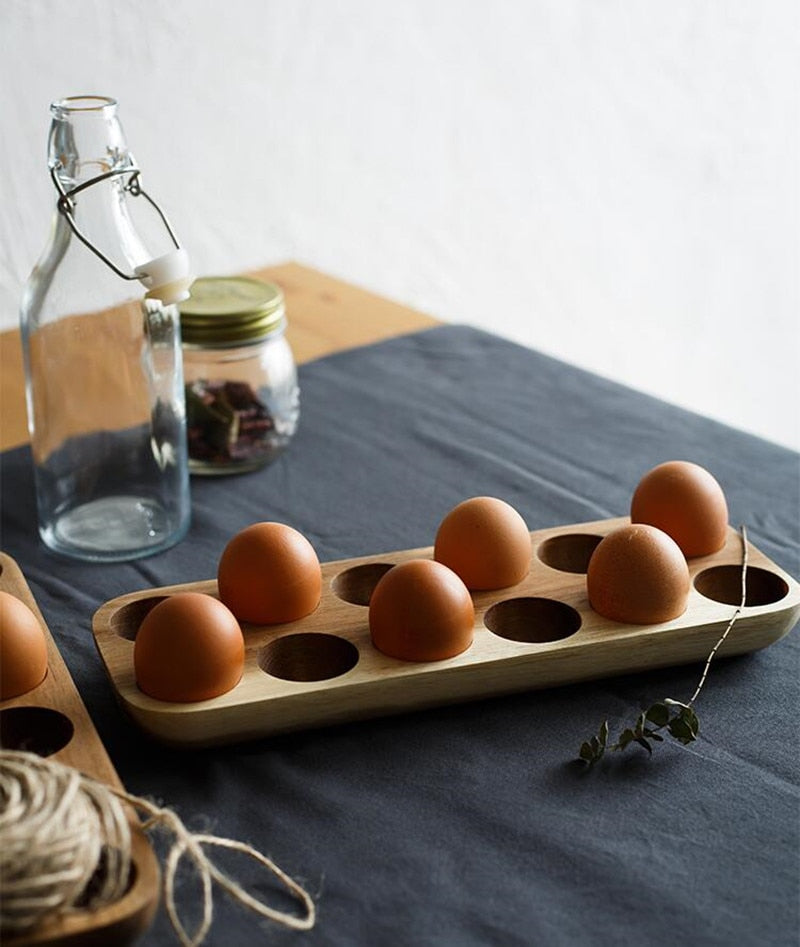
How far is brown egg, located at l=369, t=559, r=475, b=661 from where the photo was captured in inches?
26.8

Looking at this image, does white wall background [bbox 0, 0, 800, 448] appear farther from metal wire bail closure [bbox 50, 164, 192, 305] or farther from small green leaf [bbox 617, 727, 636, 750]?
small green leaf [bbox 617, 727, 636, 750]

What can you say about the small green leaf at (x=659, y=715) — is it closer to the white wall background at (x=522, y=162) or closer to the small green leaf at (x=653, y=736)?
the small green leaf at (x=653, y=736)

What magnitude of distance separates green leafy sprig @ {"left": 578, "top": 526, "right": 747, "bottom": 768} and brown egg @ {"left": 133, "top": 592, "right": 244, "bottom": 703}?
189 mm

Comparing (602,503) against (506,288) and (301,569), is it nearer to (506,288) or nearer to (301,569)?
(301,569)

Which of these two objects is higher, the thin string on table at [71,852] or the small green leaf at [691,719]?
the thin string on table at [71,852]

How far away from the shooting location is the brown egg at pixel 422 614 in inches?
26.8

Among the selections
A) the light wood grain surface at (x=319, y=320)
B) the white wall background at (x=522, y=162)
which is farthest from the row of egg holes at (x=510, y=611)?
the white wall background at (x=522, y=162)

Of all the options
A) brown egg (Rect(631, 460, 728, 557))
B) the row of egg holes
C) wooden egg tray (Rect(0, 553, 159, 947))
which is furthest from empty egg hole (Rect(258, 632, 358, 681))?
brown egg (Rect(631, 460, 728, 557))

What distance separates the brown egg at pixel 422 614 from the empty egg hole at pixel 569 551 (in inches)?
5.9

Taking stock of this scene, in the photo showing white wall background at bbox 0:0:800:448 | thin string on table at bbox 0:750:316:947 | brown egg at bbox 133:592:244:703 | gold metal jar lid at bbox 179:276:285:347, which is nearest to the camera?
thin string on table at bbox 0:750:316:947

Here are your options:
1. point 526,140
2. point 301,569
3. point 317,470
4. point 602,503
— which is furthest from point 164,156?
point 301,569

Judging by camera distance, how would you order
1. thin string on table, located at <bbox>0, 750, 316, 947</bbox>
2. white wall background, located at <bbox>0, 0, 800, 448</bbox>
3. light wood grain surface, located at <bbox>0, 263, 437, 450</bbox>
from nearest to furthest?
thin string on table, located at <bbox>0, 750, 316, 947</bbox> < light wood grain surface, located at <bbox>0, 263, 437, 450</bbox> < white wall background, located at <bbox>0, 0, 800, 448</bbox>

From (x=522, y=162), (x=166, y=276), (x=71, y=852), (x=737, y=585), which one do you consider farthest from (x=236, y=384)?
(x=522, y=162)

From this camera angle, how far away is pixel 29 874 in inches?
19.1
